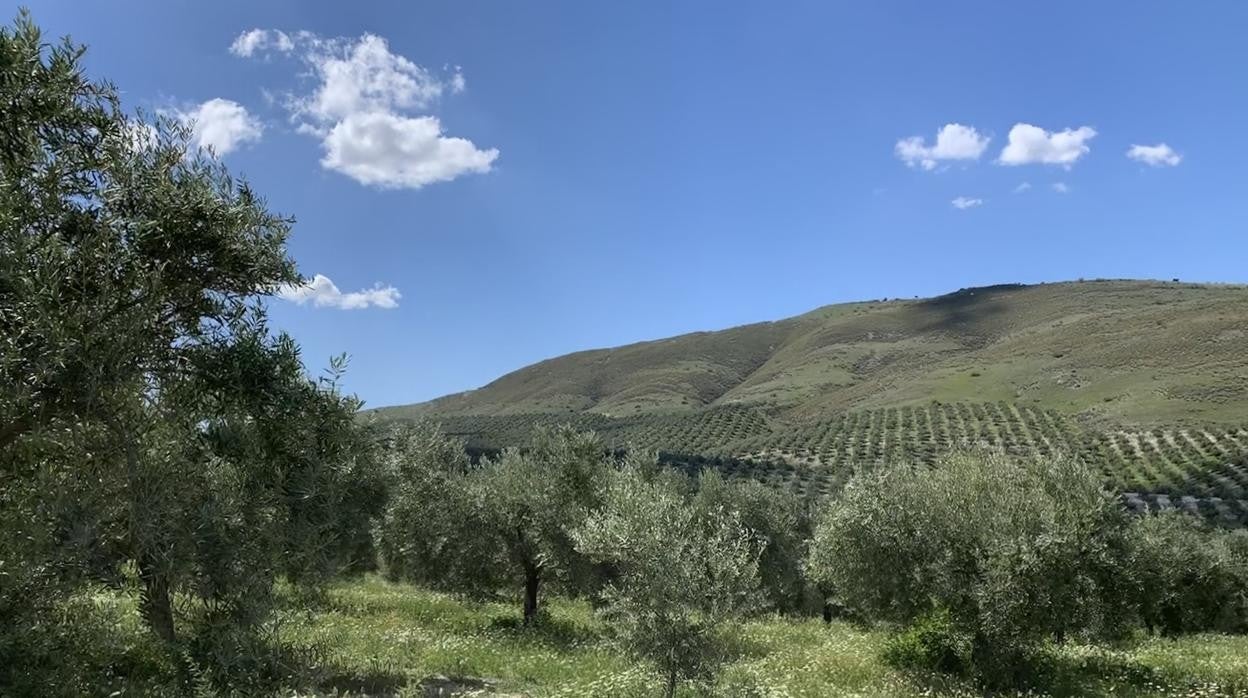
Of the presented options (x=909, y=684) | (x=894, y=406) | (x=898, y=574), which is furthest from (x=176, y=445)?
(x=894, y=406)

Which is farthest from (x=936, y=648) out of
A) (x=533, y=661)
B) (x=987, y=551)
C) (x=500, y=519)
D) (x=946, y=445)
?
(x=946, y=445)

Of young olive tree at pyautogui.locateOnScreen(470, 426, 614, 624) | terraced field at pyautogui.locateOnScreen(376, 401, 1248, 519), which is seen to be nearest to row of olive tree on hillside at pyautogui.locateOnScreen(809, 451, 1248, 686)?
young olive tree at pyautogui.locateOnScreen(470, 426, 614, 624)

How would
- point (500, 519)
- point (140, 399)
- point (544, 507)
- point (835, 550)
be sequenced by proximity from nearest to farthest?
point (140, 399) < point (835, 550) < point (544, 507) < point (500, 519)

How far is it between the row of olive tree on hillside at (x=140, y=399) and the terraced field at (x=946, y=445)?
40.8 metres

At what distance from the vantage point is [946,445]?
10881cm

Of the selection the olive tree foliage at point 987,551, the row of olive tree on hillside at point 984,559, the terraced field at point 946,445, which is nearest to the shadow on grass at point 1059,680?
the row of olive tree on hillside at point 984,559

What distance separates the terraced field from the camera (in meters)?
78.6

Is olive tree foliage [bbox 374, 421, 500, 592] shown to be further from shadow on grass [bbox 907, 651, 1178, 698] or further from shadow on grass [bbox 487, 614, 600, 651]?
shadow on grass [bbox 907, 651, 1178, 698]

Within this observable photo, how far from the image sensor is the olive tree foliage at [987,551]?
20.8 metres

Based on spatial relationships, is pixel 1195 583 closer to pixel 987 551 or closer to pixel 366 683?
pixel 987 551

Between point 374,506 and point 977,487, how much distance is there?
26377 millimetres

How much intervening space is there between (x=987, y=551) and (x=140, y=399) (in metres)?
22.5

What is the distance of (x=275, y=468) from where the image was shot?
416 inches

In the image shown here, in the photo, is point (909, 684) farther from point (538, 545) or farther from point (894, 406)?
point (894, 406)
